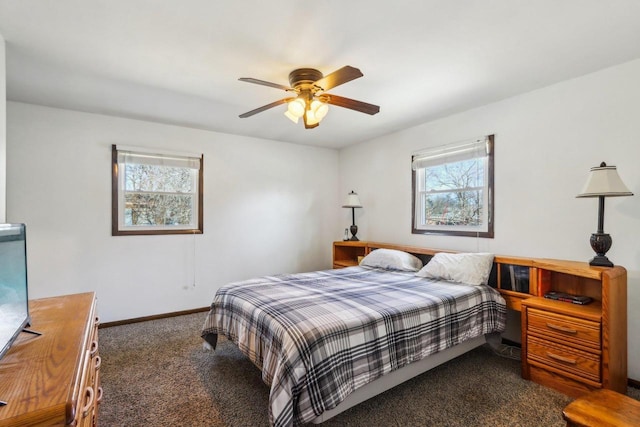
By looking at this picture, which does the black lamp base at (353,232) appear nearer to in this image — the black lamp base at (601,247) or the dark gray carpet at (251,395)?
the dark gray carpet at (251,395)

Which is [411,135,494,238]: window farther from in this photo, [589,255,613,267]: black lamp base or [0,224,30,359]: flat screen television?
[0,224,30,359]: flat screen television

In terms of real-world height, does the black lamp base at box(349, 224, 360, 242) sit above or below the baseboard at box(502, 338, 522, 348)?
above

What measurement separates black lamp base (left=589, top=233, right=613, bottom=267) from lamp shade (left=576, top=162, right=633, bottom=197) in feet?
1.07

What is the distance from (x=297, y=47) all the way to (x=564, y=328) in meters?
A: 2.74

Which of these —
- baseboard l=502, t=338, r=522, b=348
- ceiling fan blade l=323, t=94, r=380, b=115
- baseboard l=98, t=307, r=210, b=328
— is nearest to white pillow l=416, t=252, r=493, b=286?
baseboard l=502, t=338, r=522, b=348

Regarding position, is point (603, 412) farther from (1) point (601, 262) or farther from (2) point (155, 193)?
(2) point (155, 193)

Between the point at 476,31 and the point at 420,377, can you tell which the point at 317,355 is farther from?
the point at 476,31

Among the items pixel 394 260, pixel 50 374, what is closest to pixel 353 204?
pixel 394 260

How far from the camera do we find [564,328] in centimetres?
221

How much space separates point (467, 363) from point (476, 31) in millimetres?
2571

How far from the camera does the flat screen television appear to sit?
3.92 feet

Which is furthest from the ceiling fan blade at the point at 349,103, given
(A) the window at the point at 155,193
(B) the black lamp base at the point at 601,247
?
(A) the window at the point at 155,193

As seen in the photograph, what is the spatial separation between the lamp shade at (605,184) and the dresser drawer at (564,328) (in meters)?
0.91

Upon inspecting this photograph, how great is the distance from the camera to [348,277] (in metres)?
3.22
